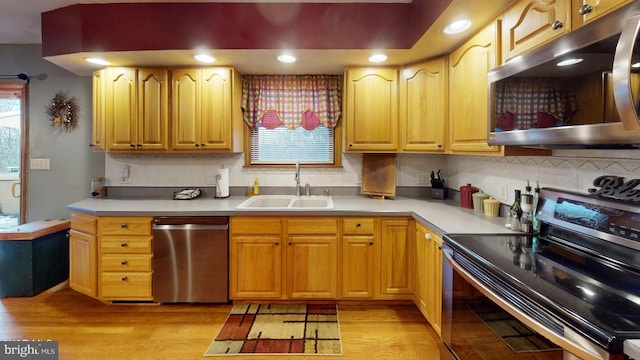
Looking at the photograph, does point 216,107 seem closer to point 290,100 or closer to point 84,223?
point 290,100

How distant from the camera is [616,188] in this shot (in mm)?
1387

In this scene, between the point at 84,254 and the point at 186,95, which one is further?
the point at 186,95

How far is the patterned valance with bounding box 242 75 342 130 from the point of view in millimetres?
3232

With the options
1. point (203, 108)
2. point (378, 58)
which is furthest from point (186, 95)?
point (378, 58)

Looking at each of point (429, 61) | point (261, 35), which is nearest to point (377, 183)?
point (429, 61)

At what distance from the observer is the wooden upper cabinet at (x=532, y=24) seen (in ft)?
4.56

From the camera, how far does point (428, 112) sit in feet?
8.84

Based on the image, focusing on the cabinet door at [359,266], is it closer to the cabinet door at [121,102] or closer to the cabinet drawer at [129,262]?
the cabinet drawer at [129,262]

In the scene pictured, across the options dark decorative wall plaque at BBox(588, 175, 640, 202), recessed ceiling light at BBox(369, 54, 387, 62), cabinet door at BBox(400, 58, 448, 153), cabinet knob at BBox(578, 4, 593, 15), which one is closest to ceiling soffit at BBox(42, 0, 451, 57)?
recessed ceiling light at BBox(369, 54, 387, 62)

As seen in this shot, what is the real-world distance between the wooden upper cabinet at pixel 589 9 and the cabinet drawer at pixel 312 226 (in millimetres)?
1850

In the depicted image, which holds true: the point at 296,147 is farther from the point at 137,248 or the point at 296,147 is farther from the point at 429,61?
the point at 137,248

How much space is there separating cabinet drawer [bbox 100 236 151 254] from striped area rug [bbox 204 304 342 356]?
860mm

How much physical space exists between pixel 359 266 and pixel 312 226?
491mm

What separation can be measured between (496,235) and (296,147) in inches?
81.3
